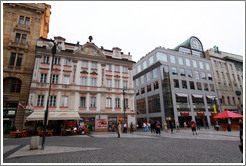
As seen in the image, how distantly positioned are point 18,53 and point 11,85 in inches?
215

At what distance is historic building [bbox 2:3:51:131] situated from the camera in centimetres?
2041

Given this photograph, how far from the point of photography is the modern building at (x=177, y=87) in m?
33.0

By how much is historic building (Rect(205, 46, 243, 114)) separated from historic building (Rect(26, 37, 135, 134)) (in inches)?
1186

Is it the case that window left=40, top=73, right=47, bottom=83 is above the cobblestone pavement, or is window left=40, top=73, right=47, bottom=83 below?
above

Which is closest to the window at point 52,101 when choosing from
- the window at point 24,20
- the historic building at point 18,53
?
the historic building at point 18,53

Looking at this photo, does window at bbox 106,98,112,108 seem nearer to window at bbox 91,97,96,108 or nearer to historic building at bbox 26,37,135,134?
historic building at bbox 26,37,135,134

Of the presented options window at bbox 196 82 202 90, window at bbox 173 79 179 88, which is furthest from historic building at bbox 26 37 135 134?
window at bbox 196 82 202 90

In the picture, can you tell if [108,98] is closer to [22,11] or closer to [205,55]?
[22,11]

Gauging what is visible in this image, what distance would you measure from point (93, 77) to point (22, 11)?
17372 millimetres

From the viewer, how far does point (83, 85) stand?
2392 cm

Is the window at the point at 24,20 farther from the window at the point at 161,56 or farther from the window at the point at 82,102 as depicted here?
the window at the point at 161,56

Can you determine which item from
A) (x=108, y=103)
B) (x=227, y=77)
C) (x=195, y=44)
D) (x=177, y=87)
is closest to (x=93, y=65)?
(x=108, y=103)

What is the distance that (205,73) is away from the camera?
4034cm

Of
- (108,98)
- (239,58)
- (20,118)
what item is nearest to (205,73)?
(239,58)
